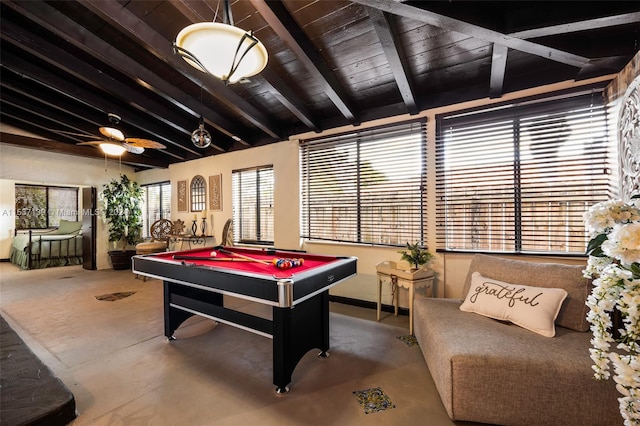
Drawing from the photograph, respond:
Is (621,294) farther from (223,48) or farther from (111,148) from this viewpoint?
(111,148)

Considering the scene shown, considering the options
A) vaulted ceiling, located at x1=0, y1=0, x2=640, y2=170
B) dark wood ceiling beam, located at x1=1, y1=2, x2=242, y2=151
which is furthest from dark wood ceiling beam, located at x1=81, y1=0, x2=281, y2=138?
dark wood ceiling beam, located at x1=1, y1=2, x2=242, y2=151

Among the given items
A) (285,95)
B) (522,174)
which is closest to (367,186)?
(285,95)

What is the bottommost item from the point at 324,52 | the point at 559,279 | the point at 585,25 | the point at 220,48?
the point at 559,279

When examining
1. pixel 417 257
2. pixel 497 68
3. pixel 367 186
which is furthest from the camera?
pixel 367 186

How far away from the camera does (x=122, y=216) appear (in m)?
6.19

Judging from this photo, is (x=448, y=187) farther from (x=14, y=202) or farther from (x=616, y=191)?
(x=14, y=202)

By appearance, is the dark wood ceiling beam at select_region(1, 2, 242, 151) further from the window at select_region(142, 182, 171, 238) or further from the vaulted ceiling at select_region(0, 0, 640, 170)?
the window at select_region(142, 182, 171, 238)

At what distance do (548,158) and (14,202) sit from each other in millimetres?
11634

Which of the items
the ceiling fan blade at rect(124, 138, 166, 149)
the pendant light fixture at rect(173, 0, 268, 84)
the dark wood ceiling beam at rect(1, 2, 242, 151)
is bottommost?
the pendant light fixture at rect(173, 0, 268, 84)

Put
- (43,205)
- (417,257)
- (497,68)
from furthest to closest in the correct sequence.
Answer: (43,205) < (417,257) < (497,68)

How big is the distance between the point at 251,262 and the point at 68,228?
321 inches

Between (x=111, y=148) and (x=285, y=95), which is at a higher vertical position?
(x=285, y=95)

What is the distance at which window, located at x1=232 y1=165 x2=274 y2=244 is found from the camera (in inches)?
181

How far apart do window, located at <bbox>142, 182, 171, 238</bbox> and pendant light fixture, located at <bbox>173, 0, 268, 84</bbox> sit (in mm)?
5507
